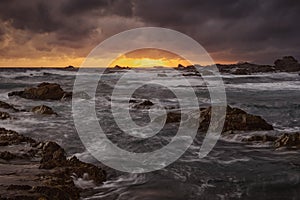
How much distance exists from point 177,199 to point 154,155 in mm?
3232

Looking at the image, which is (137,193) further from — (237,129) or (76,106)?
(76,106)

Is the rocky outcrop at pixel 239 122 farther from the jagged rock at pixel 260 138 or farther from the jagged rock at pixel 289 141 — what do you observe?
the jagged rock at pixel 289 141

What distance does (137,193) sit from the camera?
21.2 ft

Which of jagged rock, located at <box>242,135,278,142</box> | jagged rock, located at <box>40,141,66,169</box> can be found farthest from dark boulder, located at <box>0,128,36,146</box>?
jagged rock, located at <box>242,135,278,142</box>

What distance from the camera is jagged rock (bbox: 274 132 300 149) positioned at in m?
9.59

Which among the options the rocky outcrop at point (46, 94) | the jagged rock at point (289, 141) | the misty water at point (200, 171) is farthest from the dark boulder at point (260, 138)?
the rocky outcrop at point (46, 94)

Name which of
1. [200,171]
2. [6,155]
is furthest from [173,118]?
[6,155]

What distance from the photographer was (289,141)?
31.8 feet

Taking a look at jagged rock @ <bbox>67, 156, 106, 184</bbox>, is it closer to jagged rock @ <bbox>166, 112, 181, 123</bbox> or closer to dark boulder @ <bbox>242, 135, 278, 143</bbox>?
dark boulder @ <bbox>242, 135, 278, 143</bbox>

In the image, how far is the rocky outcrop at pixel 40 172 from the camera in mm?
5716

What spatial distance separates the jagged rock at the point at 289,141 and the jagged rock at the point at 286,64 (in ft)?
234

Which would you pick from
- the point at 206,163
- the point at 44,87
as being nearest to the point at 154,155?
the point at 206,163

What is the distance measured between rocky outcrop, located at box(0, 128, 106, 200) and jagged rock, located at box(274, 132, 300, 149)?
528 cm

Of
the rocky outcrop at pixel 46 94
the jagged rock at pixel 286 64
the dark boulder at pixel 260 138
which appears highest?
the jagged rock at pixel 286 64
